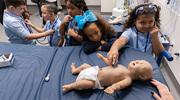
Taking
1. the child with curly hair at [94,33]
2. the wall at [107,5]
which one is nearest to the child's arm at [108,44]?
the child with curly hair at [94,33]

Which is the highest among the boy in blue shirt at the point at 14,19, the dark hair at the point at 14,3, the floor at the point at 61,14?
the dark hair at the point at 14,3

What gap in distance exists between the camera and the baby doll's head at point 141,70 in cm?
92

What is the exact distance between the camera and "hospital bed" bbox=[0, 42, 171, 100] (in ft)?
3.09

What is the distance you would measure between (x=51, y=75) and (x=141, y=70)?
80cm

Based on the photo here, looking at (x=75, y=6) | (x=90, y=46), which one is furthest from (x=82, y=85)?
(x=75, y=6)

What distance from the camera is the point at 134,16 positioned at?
4.63 ft

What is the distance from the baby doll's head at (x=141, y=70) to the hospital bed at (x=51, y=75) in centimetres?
7

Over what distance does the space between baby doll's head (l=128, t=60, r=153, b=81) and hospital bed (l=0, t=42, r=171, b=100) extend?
2.6 inches

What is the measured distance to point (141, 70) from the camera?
36.2 inches

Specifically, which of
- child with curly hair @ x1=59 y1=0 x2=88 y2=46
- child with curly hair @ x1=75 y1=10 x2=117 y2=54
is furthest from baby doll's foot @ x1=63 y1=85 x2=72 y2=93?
child with curly hair @ x1=59 y1=0 x2=88 y2=46

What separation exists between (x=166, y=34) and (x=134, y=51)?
3.83ft

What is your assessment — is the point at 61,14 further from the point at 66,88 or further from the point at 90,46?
the point at 66,88

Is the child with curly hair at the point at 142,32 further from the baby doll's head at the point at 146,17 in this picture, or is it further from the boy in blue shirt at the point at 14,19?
the boy in blue shirt at the point at 14,19

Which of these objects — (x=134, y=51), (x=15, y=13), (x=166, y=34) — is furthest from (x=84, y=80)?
(x=166, y=34)
